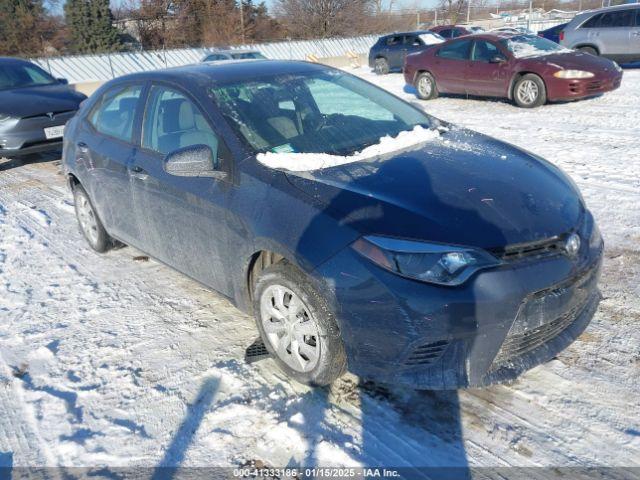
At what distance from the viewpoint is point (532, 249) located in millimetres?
2498

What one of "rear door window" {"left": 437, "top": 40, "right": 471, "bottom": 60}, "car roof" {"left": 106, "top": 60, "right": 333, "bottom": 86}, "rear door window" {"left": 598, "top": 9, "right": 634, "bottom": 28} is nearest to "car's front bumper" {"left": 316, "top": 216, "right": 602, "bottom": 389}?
"car roof" {"left": 106, "top": 60, "right": 333, "bottom": 86}

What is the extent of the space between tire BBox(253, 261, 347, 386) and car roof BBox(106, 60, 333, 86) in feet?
5.04

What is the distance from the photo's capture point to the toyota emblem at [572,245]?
259cm

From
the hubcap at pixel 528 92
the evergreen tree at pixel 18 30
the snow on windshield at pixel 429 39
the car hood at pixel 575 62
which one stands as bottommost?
the hubcap at pixel 528 92

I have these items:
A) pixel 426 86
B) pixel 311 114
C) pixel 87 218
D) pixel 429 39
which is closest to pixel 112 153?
pixel 87 218

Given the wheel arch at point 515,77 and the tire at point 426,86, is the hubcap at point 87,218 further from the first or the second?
the tire at point 426,86

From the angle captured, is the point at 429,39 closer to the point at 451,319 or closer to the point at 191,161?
the point at 191,161

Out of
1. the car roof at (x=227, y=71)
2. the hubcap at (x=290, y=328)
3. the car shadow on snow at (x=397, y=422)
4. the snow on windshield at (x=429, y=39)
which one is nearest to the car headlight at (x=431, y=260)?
the car shadow on snow at (x=397, y=422)

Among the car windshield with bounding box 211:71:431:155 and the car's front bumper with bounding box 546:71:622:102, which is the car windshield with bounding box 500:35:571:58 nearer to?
the car's front bumper with bounding box 546:71:622:102

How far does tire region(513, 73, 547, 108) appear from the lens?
399 inches

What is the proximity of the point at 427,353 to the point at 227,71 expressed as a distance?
2478mm

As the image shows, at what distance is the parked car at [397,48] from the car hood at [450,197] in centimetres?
1764

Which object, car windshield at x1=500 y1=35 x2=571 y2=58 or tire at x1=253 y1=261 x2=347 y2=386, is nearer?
tire at x1=253 y1=261 x2=347 y2=386

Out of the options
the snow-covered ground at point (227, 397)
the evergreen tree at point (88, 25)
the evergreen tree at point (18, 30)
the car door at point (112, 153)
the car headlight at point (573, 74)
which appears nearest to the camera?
the snow-covered ground at point (227, 397)
